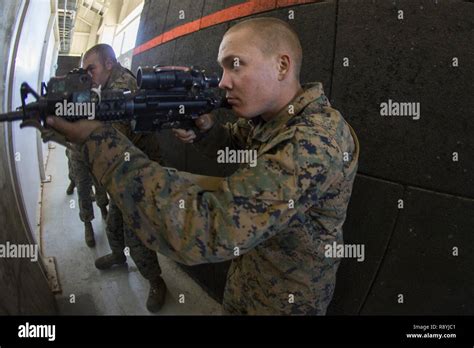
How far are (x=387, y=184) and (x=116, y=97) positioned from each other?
111cm

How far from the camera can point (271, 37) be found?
859 mm

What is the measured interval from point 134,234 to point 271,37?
1518mm

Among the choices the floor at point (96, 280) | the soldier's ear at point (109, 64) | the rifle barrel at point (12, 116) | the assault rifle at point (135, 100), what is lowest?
the floor at point (96, 280)

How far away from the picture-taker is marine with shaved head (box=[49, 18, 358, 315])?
2.10 feet

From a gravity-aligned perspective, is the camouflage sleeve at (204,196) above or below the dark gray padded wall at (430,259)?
above

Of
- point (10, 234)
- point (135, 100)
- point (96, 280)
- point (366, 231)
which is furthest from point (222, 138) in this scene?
point (96, 280)

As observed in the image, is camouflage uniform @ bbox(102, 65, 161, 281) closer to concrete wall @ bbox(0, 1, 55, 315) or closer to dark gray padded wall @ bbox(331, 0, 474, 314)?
concrete wall @ bbox(0, 1, 55, 315)

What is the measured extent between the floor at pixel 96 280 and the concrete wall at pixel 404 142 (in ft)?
3.59

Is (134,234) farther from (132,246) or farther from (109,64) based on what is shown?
(109,64)

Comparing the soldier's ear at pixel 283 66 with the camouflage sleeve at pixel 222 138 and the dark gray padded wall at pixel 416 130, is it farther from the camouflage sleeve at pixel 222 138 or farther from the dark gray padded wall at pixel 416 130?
the dark gray padded wall at pixel 416 130

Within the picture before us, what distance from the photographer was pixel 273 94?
903mm

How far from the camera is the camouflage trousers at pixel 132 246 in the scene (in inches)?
74.6

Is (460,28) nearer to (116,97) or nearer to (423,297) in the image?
(423,297)

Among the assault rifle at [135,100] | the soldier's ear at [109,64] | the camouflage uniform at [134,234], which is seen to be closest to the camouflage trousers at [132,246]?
the camouflage uniform at [134,234]
